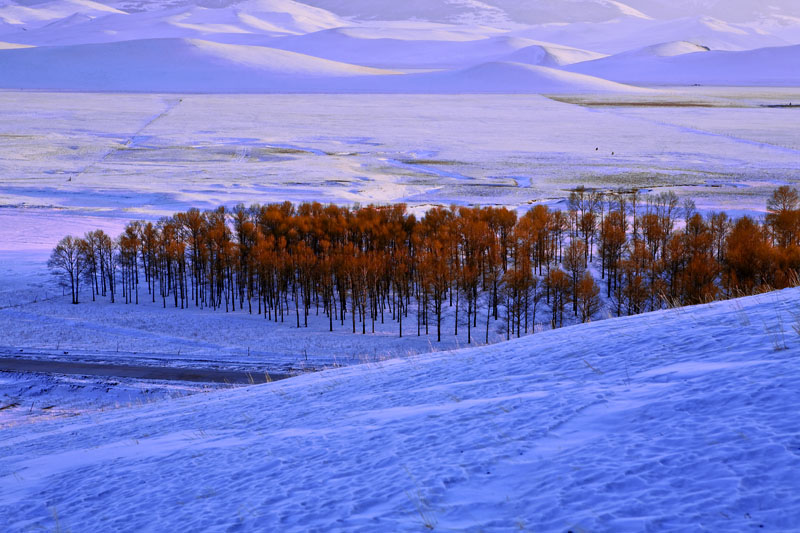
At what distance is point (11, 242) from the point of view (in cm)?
6331

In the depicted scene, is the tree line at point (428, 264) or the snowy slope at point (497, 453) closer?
the snowy slope at point (497, 453)

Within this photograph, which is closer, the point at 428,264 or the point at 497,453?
the point at 497,453

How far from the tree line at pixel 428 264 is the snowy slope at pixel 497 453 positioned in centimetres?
3014

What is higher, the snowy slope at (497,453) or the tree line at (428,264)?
the snowy slope at (497,453)

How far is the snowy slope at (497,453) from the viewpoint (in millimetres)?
6496

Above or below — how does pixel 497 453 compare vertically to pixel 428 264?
above

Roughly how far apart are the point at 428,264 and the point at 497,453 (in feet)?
134

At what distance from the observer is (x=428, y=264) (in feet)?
160

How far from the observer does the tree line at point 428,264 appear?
46.4m

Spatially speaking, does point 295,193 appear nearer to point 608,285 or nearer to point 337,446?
point 608,285

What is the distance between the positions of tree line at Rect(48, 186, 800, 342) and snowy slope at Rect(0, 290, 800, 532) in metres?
30.1

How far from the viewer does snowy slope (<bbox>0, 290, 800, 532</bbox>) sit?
650cm

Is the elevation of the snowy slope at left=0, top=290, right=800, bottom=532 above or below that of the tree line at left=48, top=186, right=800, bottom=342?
above

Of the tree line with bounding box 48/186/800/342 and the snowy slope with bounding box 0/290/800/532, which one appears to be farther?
the tree line with bounding box 48/186/800/342
